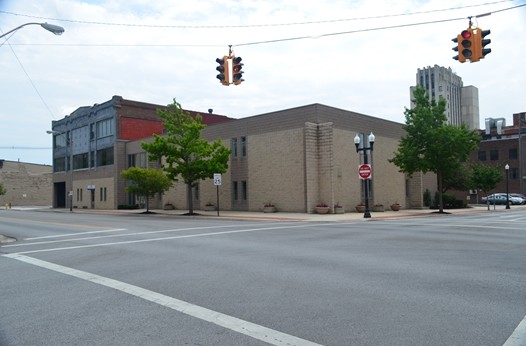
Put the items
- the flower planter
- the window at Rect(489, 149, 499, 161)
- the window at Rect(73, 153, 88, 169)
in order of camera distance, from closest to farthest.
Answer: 1. the flower planter
2. the window at Rect(73, 153, 88, 169)
3. the window at Rect(489, 149, 499, 161)

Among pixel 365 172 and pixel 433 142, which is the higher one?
pixel 433 142

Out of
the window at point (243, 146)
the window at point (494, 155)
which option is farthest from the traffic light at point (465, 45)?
the window at point (494, 155)

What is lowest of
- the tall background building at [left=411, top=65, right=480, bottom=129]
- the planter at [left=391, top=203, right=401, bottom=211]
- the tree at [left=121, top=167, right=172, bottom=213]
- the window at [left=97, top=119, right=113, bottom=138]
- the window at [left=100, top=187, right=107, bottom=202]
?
the planter at [left=391, top=203, right=401, bottom=211]

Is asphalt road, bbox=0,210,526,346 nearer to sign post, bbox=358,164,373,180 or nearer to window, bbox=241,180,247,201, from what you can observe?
sign post, bbox=358,164,373,180

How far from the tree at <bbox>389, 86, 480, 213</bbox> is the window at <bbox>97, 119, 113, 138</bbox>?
109 ft

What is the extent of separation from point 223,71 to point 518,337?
15.1 meters

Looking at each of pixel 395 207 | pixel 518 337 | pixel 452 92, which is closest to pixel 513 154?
pixel 395 207

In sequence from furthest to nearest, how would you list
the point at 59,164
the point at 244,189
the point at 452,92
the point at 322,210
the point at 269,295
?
the point at 452,92 < the point at 59,164 < the point at 244,189 < the point at 322,210 < the point at 269,295

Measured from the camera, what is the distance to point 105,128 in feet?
179

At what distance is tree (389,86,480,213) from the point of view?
112ft

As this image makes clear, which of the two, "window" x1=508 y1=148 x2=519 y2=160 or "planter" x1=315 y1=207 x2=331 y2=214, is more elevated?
"window" x1=508 y1=148 x2=519 y2=160

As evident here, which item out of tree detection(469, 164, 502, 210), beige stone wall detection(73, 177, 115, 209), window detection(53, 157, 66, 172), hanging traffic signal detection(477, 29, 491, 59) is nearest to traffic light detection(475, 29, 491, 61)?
hanging traffic signal detection(477, 29, 491, 59)

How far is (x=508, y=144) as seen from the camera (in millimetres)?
71500

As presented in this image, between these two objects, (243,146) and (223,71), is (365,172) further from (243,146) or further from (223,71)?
(243,146)
